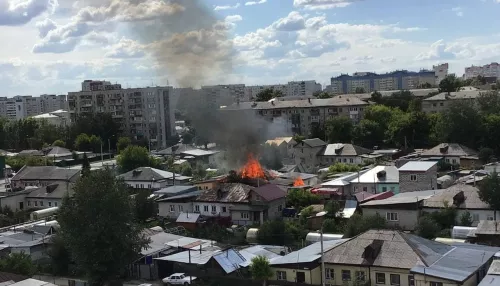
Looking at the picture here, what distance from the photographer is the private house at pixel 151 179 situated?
35.9m

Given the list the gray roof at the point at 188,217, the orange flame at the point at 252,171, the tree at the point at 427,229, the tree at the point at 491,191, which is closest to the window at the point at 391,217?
the tree at the point at 427,229

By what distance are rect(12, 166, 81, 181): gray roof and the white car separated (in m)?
18.9

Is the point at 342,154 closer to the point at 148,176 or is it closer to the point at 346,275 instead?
the point at 148,176

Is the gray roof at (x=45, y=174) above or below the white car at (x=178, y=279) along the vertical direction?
above

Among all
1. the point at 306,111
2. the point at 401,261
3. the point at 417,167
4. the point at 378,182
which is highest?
the point at 306,111

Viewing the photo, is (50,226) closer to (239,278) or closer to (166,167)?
(239,278)

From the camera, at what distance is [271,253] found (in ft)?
68.8

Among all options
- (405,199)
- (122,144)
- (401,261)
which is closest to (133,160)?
(122,144)

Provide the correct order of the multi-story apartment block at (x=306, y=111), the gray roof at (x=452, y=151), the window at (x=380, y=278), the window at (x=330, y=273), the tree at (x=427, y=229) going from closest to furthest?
the window at (x=380, y=278)
the window at (x=330, y=273)
the tree at (x=427, y=229)
the gray roof at (x=452, y=151)
the multi-story apartment block at (x=306, y=111)

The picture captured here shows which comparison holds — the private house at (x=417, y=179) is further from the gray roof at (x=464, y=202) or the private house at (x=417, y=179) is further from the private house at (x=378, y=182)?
the gray roof at (x=464, y=202)

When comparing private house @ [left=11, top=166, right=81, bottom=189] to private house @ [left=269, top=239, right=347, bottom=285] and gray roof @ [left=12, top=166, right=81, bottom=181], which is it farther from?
private house @ [left=269, top=239, right=347, bottom=285]

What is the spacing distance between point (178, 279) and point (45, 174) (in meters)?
21.7

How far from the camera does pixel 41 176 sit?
3872cm

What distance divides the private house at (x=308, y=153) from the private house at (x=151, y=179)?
1080cm
